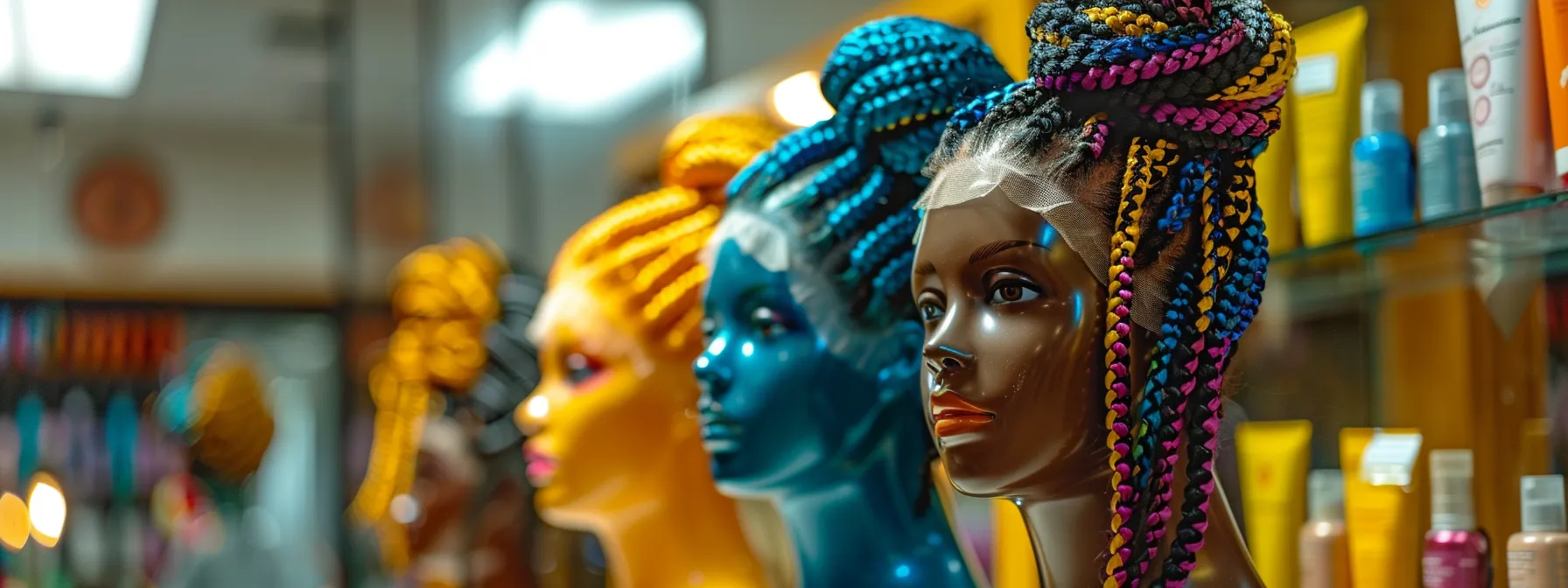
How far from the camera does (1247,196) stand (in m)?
1.40

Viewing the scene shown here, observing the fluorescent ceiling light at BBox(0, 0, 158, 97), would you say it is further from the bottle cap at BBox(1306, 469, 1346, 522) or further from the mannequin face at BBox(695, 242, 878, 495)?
the bottle cap at BBox(1306, 469, 1346, 522)

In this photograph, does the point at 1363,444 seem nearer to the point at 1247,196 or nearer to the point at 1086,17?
the point at 1247,196

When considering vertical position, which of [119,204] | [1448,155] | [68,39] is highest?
[68,39]

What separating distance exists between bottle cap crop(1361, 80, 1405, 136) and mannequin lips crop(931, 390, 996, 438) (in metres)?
0.63

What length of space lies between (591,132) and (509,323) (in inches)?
46.1

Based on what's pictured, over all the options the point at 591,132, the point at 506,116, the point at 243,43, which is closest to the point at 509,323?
the point at 591,132

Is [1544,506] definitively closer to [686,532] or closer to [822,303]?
[822,303]

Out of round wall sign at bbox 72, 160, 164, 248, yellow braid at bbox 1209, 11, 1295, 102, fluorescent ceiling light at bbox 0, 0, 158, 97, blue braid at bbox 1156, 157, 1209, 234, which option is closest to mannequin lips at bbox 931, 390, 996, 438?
blue braid at bbox 1156, 157, 1209, 234

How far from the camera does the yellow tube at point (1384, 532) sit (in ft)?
5.46

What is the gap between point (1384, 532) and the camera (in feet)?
5.51

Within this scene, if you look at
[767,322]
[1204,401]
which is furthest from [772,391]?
[1204,401]

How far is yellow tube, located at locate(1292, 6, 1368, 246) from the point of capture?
175 centimetres

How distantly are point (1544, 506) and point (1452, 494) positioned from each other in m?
0.11

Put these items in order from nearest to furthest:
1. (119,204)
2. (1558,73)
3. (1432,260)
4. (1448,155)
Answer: (1558,73), (1448,155), (1432,260), (119,204)
